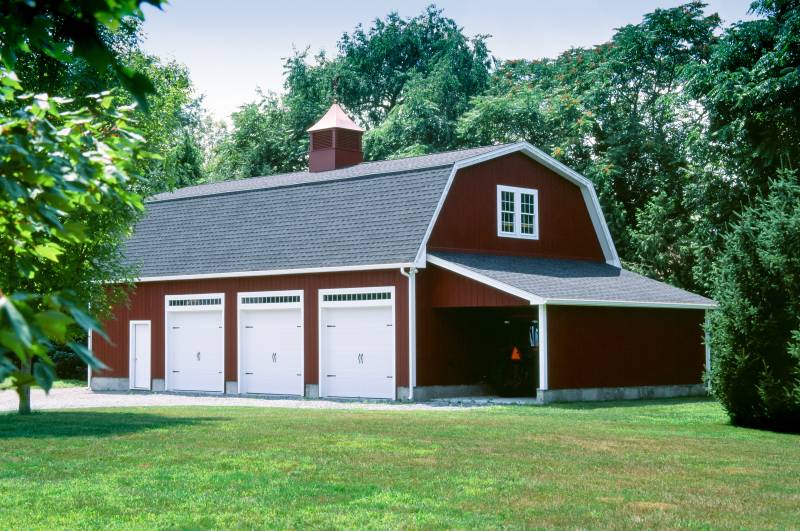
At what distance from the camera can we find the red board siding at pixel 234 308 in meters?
23.9

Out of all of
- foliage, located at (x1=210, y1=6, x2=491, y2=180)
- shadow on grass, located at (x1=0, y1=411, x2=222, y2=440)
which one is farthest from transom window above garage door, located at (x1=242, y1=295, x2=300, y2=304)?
foliage, located at (x1=210, y1=6, x2=491, y2=180)

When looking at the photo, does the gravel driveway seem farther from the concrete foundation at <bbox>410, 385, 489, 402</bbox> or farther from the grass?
the grass

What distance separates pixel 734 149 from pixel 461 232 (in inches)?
346

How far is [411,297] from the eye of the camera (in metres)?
23.6

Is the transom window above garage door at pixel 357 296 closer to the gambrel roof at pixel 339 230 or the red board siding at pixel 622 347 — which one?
the gambrel roof at pixel 339 230

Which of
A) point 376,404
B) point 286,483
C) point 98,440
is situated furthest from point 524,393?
point 286,483

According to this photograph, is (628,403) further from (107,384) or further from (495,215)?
(107,384)

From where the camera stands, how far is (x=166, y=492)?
9914 millimetres

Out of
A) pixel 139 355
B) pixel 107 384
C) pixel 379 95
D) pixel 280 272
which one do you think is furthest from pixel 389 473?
pixel 379 95

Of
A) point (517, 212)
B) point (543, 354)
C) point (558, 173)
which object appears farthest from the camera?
point (558, 173)

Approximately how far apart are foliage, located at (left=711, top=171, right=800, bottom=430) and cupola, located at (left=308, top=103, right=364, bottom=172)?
1608cm

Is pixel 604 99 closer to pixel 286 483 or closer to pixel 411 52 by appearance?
pixel 411 52

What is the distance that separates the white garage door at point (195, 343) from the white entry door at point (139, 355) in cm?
96

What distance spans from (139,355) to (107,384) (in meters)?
1.48
